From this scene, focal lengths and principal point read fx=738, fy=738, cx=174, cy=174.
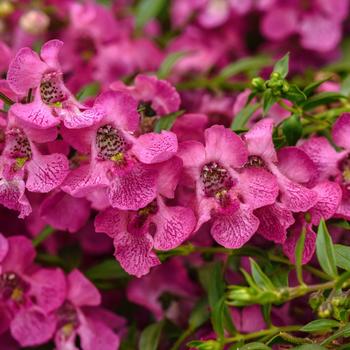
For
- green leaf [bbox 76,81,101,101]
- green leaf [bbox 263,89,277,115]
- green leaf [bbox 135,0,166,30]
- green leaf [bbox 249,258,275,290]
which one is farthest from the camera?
green leaf [bbox 135,0,166,30]

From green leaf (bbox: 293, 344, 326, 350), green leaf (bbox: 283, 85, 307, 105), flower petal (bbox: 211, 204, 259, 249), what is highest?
green leaf (bbox: 283, 85, 307, 105)

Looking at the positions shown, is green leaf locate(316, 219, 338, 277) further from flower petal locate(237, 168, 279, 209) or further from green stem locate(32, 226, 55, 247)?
green stem locate(32, 226, 55, 247)

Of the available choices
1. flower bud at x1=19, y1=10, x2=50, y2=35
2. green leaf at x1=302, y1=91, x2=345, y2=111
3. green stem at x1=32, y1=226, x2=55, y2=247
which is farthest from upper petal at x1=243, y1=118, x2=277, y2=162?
flower bud at x1=19, y1=10, x2=50, y2=35

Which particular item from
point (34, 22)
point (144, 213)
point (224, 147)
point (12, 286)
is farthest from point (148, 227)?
point (34, 22)

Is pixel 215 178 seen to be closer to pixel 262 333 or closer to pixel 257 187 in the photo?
pixel 257 187

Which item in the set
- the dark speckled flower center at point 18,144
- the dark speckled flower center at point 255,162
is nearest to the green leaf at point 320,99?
the dark speckled flower center at point 255,162

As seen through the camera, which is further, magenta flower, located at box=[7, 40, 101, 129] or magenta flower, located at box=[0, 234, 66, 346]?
magenta flower, located at box=[0, 234, 66, 346]

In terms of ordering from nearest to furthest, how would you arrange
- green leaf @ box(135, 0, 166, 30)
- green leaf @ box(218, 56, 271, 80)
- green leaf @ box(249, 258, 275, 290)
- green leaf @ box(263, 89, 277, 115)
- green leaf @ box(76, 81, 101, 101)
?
green leaf @ box(249, 258, 275, 290)
green leaf @ box(263, 89, 277, 115)
green leaf @ box(76, 81, 101, 101)
green leaf @ box(218, 56, 271, 80)
green leaf @ box(135, 0, 166, 30)

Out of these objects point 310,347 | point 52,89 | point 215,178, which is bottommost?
point 310,347
